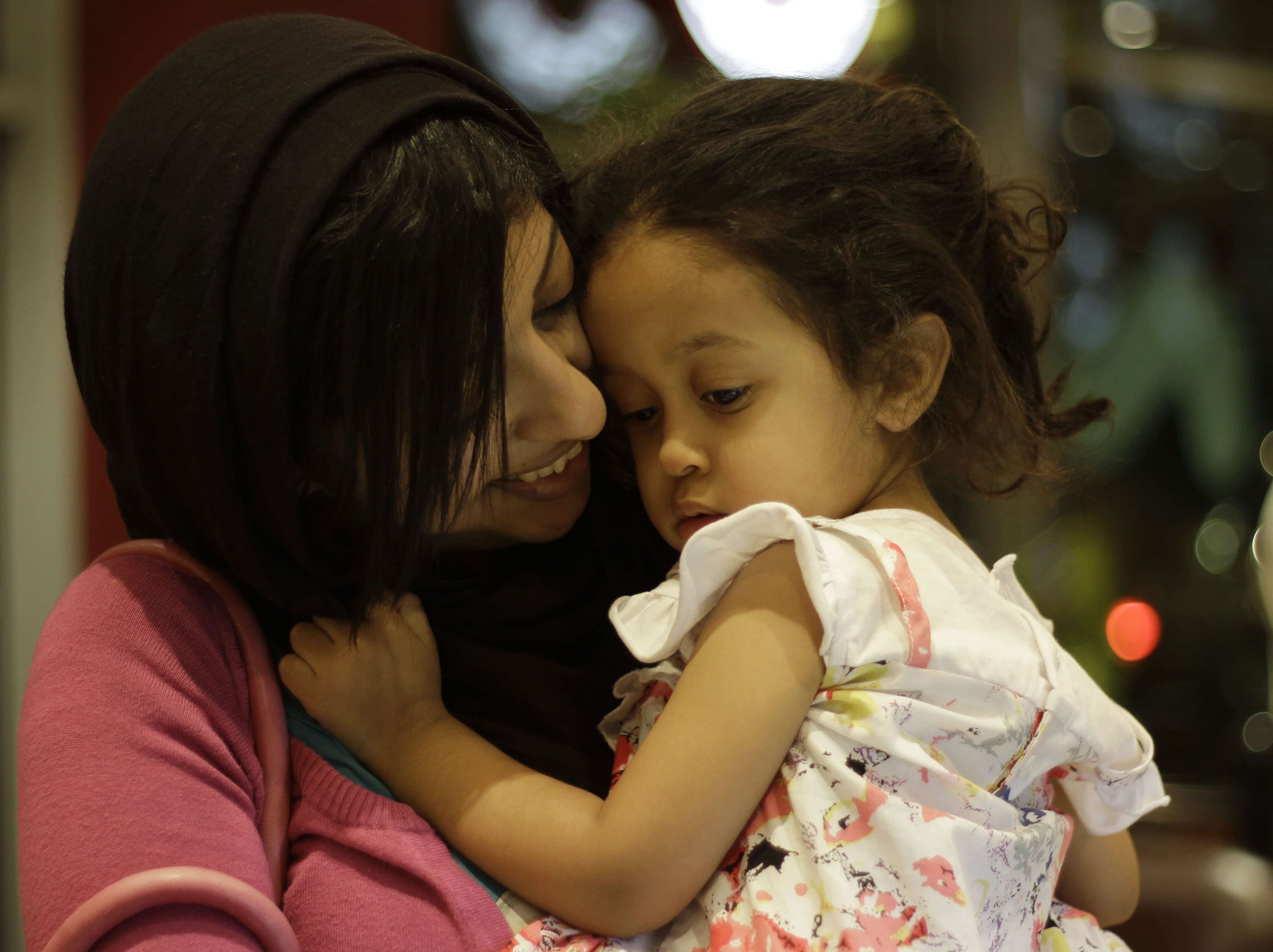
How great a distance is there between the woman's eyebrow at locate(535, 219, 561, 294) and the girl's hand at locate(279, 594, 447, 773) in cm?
32

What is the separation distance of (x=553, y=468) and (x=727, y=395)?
184mm

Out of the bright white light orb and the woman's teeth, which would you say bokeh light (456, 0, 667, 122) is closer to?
the bright white light orb

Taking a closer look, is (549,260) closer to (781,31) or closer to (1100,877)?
(1100,877)

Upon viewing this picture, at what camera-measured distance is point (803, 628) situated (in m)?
0.87

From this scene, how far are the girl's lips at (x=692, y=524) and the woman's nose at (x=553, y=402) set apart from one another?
153 mm

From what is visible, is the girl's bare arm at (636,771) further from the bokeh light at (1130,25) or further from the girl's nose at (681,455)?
the bokeh light at (1130,25)

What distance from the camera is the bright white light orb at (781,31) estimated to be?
9.75 feet

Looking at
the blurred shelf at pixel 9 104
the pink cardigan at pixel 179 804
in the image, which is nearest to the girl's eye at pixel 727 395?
the pink cardigan at pixel 179 804

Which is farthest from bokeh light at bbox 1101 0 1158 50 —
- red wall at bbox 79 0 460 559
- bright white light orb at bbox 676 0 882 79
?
red wall at bbox 79 0 460 559

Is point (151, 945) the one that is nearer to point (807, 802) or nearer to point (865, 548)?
point (807, 802)

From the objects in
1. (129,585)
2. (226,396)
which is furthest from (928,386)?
(129,585)

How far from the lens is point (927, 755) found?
2.83 feet

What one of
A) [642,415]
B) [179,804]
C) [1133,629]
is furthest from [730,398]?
[1133,629]

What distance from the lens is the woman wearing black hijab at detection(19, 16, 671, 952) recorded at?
80 cm
